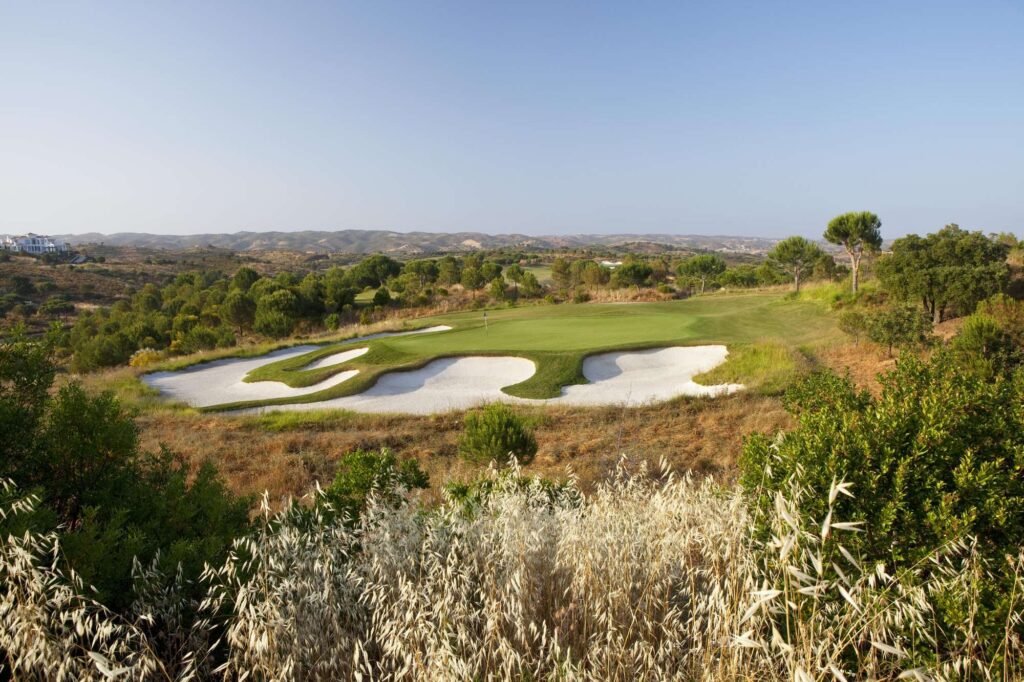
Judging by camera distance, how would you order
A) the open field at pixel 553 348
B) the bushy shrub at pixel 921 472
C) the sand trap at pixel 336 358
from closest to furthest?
the bushy shrub at pixel 921 472 < the open field at pixel 553 348 < the sand trap at pixel 336 358

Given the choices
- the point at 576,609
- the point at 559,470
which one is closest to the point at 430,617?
the point at 576,609

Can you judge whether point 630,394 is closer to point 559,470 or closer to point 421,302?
point 559,470

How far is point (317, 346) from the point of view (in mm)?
24203

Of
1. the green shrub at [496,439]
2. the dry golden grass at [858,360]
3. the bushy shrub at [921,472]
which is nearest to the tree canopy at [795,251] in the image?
the dry golden grass at [858,360]

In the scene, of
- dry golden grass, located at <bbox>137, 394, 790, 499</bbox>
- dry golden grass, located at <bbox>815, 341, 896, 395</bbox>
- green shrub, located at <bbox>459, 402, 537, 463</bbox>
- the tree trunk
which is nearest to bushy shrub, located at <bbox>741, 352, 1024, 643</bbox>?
dry golden grass, located at <bbox>137, 394, 790, 499</bbox>

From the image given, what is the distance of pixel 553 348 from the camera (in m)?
19.7

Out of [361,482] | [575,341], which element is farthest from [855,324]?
[361,482]

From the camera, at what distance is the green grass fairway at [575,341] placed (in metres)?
16.7

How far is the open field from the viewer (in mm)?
16453

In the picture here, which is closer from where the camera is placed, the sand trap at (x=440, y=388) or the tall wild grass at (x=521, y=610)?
the tall wild grass at (x=521, y=610)

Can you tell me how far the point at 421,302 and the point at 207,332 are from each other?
19379mm

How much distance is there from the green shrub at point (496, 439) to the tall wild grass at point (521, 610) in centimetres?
525

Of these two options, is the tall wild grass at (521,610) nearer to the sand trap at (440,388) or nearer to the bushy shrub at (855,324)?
the sand trap at (440,388)

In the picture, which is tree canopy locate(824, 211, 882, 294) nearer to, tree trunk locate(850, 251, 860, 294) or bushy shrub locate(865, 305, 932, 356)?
tree trunk locate(850, 251, 860, 294)
